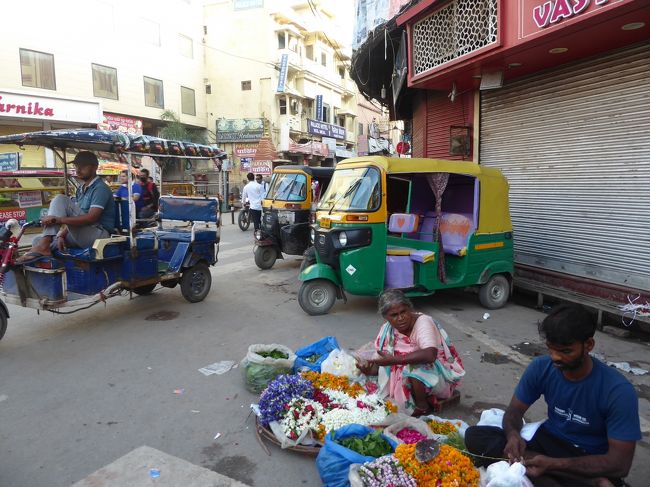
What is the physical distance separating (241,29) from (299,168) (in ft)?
89.3

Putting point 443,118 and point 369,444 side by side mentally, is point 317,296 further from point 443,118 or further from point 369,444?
point 443,118

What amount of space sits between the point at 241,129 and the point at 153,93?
6586 mm

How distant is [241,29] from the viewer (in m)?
32.9

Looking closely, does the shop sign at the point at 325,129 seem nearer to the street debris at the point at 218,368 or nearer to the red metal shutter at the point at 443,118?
the red metal shutter at the point at 443,118

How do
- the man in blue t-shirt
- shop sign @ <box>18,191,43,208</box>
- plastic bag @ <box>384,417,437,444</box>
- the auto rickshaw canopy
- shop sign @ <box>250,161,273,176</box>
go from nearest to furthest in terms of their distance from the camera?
the man in blue t-shirt
plastic bag @ <box>384,417,437,444</box>
the auto rickshaw canopy
shop sign @ <box>18,191,43,208</box>
shop sign @ <box>250,161,273,176</box>

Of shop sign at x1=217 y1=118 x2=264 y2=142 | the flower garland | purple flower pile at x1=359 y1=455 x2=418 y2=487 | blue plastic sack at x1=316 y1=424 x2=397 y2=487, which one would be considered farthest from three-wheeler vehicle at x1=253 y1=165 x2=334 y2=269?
shop sign at x1=217 y1=118 x2=264 y2=142

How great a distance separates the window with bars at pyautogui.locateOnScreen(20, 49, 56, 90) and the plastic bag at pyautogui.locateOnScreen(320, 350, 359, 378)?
22501 mm

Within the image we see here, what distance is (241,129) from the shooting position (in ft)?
105

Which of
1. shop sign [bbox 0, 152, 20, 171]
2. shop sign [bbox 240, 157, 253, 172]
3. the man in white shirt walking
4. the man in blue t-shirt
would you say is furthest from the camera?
shop sign [bbox 240, 157, 253, 172]

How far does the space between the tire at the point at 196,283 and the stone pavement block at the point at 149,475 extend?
153 inches

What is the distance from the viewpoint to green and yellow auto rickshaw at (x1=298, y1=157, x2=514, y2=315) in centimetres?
615

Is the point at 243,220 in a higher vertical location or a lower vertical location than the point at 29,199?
lower

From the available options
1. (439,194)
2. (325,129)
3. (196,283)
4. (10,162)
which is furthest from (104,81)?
(439,194)

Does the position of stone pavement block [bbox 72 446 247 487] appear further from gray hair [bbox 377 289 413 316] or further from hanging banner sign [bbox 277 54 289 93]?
hanging banner sign [bbox 277 54 289 93]
